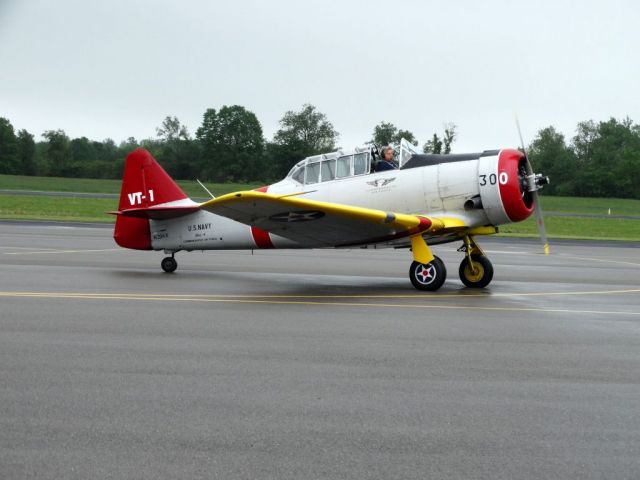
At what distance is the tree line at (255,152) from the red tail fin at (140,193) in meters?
42.8

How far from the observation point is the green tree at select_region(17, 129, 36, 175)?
102250 mm

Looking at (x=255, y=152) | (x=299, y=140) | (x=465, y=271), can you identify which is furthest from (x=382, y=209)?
(x=255, y=152)

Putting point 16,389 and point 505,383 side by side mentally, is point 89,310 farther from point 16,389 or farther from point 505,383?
point 505,383

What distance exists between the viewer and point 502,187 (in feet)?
41.0

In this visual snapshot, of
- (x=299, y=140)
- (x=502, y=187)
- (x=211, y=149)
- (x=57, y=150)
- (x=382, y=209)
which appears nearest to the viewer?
(x=502, y=187)

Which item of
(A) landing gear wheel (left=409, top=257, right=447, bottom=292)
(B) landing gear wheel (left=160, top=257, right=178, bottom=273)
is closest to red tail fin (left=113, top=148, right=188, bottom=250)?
(B) landing gear wheel (left=160, top=257, right=178, bottom=273)

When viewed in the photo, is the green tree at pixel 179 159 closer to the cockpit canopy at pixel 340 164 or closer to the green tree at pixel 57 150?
the green tree at pixel 57 150

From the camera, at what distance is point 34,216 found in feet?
117

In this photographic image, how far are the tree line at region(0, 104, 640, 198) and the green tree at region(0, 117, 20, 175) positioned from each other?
0.12 m

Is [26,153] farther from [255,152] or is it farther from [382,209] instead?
[382,209]

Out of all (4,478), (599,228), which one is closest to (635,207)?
(599,228)

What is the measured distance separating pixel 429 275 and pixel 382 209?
5.69ft

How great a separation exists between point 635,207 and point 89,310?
6353 cm

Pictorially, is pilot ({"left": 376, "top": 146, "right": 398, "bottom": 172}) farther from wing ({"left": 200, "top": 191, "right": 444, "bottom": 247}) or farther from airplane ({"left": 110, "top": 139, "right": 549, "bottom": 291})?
wing ({"left": 200, "top": 191, "right": 444, "bottom": 247})
